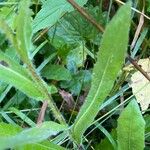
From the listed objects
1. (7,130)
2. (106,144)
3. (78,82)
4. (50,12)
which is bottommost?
(106,144)

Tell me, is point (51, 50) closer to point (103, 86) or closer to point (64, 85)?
point (64, 85)

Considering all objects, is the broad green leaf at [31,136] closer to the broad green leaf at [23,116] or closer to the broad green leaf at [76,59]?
the broad green leaf at [23,116]

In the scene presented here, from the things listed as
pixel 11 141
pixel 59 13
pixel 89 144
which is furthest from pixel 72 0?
pixel 11 141

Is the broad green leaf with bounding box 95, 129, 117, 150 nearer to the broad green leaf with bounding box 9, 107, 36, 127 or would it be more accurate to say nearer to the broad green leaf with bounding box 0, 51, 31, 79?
the broad green leaf with bounding box 9, 107, 36, 127

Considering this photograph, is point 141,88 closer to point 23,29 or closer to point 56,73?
point 56,73

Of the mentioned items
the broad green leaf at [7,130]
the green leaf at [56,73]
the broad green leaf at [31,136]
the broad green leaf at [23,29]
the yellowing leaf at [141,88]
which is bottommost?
the yellowing leaf at [141,88]

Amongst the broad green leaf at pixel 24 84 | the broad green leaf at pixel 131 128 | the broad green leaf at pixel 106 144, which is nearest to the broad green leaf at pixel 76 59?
the broad green leaf at pixel 106 144

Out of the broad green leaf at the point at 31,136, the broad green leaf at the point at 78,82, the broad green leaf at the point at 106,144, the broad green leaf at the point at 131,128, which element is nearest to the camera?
the broad green leaf at the point at 31,136

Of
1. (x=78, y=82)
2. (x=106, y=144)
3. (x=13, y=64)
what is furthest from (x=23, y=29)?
(x=78, y=82)
